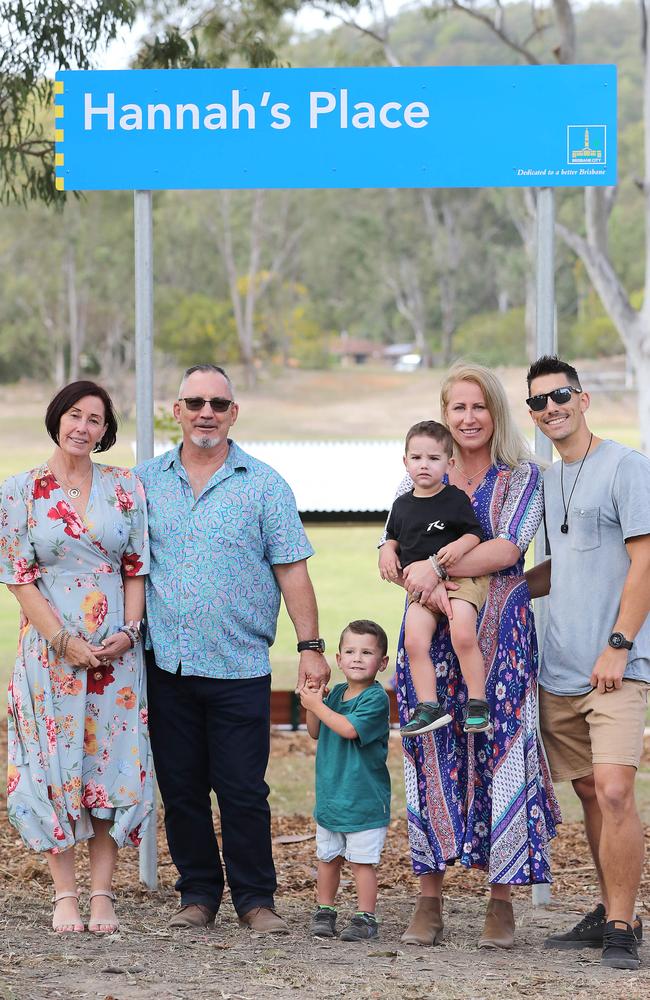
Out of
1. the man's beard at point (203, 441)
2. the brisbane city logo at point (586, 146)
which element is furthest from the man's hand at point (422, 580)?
the brisbane city logo at point (586, 146)

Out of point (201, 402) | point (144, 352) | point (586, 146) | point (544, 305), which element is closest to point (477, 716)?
point (201, 402)

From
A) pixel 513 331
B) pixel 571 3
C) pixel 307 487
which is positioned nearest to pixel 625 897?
pixel 571 3

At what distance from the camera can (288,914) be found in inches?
205

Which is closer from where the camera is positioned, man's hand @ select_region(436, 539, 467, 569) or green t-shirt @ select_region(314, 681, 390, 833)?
man's hand @ select_region(436, 539, 467, 569)

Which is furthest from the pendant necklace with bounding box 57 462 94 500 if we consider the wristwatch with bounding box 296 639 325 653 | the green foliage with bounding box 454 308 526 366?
the green foliage with bounding box 454 308 526 366

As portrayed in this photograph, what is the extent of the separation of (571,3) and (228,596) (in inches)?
553

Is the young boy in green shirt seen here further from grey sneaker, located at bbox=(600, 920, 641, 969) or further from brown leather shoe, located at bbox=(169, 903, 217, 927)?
grey sneaker, located at bbox=(600, 920, 641, 969)

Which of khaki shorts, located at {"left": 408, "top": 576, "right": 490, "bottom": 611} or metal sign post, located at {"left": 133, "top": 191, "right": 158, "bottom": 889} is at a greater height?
metal sign post, located at {"left": 133, "top": 191, "right": 158, "bottom": 889}

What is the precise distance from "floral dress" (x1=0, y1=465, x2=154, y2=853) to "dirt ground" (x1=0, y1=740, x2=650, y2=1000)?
16.2 inches

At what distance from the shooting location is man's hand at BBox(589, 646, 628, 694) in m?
4.35

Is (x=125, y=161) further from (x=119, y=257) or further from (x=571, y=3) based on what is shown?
Answer: (x=119, y=257)

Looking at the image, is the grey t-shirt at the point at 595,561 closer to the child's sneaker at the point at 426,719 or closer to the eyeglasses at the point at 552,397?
the eyeglasses at the point at 552,397

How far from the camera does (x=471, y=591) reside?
443cm

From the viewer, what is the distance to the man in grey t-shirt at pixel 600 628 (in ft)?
14.3
